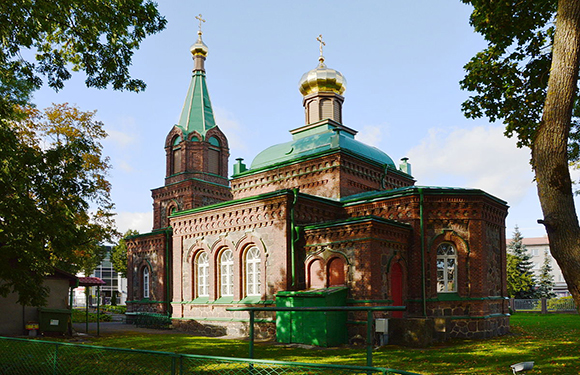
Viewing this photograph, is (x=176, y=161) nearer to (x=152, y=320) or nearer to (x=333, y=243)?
(x=152, y=320)

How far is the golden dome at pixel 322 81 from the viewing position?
85.1 feet

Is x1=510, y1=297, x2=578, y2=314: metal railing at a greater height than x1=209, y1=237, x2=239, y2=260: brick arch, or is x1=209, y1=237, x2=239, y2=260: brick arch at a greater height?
x1=209, y1=237, x2=239, y2=260: brick arch

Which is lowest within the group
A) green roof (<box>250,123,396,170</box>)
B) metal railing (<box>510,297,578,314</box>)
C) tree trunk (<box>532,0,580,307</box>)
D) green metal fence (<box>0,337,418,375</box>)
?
metal railing (<box>510,297,578,314</box>)

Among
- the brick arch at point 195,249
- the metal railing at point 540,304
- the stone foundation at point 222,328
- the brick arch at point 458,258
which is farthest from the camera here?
the metal railing at point 540,304

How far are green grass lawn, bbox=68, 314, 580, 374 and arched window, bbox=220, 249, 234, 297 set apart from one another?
3.34 meters

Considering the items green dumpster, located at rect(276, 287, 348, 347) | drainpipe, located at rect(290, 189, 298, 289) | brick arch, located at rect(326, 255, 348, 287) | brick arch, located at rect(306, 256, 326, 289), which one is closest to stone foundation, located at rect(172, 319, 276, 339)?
green dumpster, located at rect(276, 287, 348, 347)

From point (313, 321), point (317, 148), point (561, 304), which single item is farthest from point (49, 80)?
point (561, 304)

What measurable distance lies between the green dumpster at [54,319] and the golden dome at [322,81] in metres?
15.6

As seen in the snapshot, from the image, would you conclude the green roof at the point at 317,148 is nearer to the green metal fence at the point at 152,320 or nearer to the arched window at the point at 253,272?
the arched window at the point at 253,272

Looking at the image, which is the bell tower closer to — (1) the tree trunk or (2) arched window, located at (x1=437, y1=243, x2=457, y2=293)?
(2) arched window, located at (x1=437, y1=243, x2=457, y2=293)

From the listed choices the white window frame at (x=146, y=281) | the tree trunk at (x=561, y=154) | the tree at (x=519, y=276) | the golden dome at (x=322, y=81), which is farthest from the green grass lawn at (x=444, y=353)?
the tree at (x=519, y=276)

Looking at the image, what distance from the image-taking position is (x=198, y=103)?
3130cm

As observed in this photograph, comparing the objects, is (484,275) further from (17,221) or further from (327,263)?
(17,221)

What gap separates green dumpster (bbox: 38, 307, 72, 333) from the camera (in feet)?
61.6
